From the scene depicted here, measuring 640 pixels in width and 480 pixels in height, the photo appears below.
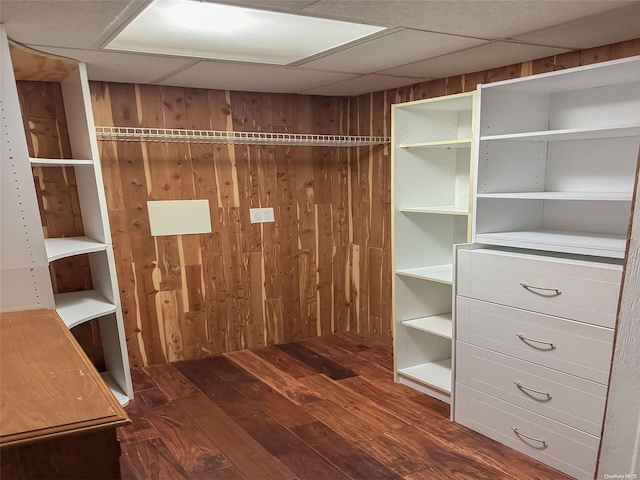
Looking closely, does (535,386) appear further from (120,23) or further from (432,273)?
(120,23)

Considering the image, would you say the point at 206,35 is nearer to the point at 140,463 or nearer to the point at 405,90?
the point at 405,90

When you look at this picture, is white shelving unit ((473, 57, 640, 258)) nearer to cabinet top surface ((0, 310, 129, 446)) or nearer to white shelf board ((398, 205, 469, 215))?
white shelf board ((398, 205, 469, 215))

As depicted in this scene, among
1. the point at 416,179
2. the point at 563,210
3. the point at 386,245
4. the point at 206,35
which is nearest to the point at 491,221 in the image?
the point at 563,210

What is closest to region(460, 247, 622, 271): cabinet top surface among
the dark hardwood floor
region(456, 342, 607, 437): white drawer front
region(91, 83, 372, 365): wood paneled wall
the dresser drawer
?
the dresser drawer

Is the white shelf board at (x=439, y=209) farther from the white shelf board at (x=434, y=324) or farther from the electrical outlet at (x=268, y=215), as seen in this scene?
the electrical outlet at (x=268, y=215)

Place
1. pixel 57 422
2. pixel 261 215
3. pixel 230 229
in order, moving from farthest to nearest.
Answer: pixel 261 215, pixel 230 229, pixel 57 422

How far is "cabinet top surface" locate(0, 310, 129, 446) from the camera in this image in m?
1.12

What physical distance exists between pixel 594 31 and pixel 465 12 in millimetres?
741

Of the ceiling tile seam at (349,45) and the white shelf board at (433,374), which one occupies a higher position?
the ceiling tile seam at (349,45)

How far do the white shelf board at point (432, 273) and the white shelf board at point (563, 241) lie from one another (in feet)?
1.37

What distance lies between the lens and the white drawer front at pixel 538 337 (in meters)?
1.92

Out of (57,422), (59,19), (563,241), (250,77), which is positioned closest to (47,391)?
(57,422)

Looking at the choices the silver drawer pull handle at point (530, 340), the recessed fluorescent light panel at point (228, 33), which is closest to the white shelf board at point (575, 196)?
the silver drawer pull handle at point (530, 340)

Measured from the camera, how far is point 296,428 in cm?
257
